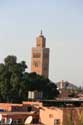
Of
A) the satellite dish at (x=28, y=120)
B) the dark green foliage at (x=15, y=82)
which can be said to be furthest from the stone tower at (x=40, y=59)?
the satellite dish at (x=28, y=120)

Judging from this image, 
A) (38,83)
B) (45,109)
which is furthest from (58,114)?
(38,83)

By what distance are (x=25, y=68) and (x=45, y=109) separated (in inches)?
621

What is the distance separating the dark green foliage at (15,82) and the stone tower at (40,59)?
22.5m

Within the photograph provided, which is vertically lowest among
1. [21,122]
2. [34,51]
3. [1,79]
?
[21,122]

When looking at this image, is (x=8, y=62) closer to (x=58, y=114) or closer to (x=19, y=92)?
(x=19, y=92)

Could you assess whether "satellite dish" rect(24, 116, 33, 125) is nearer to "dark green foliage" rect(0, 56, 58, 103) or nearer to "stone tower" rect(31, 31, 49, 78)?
"dark green foliage" rect(0, 56, 58, 103)

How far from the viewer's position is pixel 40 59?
62750 mm

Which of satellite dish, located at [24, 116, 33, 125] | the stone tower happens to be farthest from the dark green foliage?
the stone tower

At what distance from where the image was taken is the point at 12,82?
120 feet

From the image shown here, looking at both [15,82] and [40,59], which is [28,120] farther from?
[40,59]

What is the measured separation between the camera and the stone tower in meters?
61.5

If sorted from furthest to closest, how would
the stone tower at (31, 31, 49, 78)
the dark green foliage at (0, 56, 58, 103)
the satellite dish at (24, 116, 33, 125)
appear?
the stone tower at (31, 31, 49, 78)
the dark green foliage at (0, 56, 58, 103)
the satellite dish at (24, 116, 33, 125)

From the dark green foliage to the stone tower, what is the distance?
22489 millimetres

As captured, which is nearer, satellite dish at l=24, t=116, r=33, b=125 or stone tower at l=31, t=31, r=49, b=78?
satellite dish at l=24, t=116, r=33, b=125
